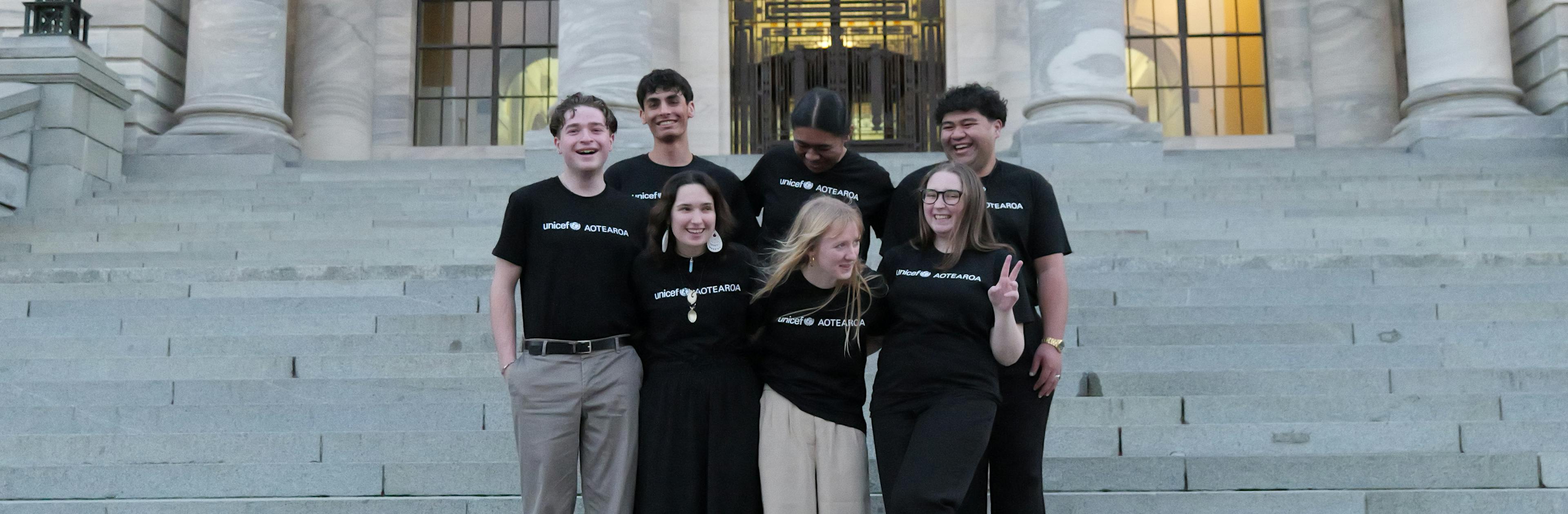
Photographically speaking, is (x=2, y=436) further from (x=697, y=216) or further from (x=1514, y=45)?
(x=1514, y=45)

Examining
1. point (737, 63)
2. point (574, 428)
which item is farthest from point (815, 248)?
point (737, 63)

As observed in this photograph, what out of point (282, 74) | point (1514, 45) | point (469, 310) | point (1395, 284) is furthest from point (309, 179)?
point (1514, 45)

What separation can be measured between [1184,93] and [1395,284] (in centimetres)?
1037

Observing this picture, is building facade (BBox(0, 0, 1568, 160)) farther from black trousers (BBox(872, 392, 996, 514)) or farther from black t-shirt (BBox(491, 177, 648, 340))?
black trousers (BBox(872, 392, 996, 514))

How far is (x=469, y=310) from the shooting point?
8.06 metres

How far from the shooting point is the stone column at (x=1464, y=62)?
14.2 meters

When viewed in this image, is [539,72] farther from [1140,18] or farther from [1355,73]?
[1355,73]

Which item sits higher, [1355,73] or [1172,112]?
[1355,73]

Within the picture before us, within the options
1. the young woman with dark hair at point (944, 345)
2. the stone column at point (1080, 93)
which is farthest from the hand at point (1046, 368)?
the stone column at point (1080, 93)

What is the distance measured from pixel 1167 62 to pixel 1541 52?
15.8 feet

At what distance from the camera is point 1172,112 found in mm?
18297

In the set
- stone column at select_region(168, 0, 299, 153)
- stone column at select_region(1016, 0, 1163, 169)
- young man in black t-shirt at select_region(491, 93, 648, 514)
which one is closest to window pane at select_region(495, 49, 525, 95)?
stone column at select_region(168, 0, 299, 153)

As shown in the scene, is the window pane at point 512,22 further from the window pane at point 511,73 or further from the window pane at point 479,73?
the window pane at point 479,73

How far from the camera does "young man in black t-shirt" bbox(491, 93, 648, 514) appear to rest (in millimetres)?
4246
